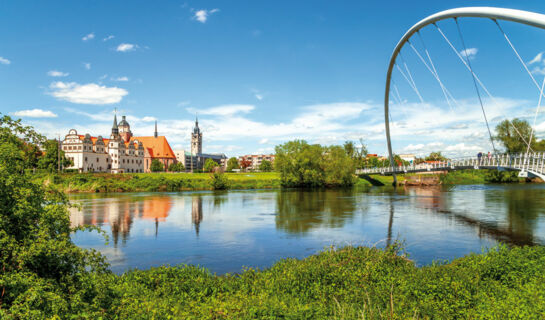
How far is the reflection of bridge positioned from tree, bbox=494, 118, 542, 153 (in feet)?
57.3

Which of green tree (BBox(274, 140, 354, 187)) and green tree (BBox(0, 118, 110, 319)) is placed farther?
green tree (BBox(274, 140, 354, 187))

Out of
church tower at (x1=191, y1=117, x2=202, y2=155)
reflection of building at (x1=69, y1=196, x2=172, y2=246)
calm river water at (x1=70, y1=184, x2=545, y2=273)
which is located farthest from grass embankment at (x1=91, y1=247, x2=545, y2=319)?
church tower at (x1=191, y1=117, x2=202, y2=155)

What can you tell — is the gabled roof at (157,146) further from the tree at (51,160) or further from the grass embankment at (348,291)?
the grass embankment at (348,291)

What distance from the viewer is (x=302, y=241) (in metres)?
15.6

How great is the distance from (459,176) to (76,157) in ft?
288

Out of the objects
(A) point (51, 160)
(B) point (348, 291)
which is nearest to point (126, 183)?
(A) point (51, 160)

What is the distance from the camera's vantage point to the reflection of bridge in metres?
23.2

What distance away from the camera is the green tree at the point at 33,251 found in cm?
458

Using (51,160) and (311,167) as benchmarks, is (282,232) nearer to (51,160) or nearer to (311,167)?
(311,167)

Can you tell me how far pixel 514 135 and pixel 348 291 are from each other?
67.2 m

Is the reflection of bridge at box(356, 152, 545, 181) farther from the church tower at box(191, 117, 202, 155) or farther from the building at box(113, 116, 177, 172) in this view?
the church tower at box(191, 117, 202, 155)

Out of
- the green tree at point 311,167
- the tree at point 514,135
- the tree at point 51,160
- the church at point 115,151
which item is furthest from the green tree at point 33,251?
the church at point 115,151

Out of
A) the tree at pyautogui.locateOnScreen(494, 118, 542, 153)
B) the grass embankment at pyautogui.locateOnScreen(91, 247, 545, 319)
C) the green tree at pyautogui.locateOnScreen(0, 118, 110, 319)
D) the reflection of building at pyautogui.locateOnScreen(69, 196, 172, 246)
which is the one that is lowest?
the reflection of building at pyautogui.locateOnScreen(69, 196, 172, 246)

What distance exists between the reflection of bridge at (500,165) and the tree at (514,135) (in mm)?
17454
